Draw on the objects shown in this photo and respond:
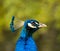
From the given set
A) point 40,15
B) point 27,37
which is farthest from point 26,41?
point 40,15

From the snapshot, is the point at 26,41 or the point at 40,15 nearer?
the point at 26,41

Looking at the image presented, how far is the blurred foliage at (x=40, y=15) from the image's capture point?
589cm

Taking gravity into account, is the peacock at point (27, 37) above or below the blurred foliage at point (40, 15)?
above

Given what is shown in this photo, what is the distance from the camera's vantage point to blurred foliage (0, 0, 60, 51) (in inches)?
232

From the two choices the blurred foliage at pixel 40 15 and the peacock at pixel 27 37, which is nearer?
the peacock at pixel 27 37

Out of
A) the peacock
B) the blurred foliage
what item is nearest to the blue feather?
the peacock

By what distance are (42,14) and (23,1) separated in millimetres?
326

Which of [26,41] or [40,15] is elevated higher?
[26,41]

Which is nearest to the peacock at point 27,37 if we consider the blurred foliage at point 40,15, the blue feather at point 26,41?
the blue feather at point 26,41

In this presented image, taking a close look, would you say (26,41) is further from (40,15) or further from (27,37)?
(40,15)

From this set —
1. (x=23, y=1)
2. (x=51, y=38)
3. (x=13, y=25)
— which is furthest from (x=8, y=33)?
(x=13, y=25)

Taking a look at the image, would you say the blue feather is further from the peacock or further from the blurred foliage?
the blurred foliage

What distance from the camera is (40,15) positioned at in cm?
588

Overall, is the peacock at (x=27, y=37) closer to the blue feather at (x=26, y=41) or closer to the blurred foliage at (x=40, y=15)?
the blue feather at (x=26, y=41)
